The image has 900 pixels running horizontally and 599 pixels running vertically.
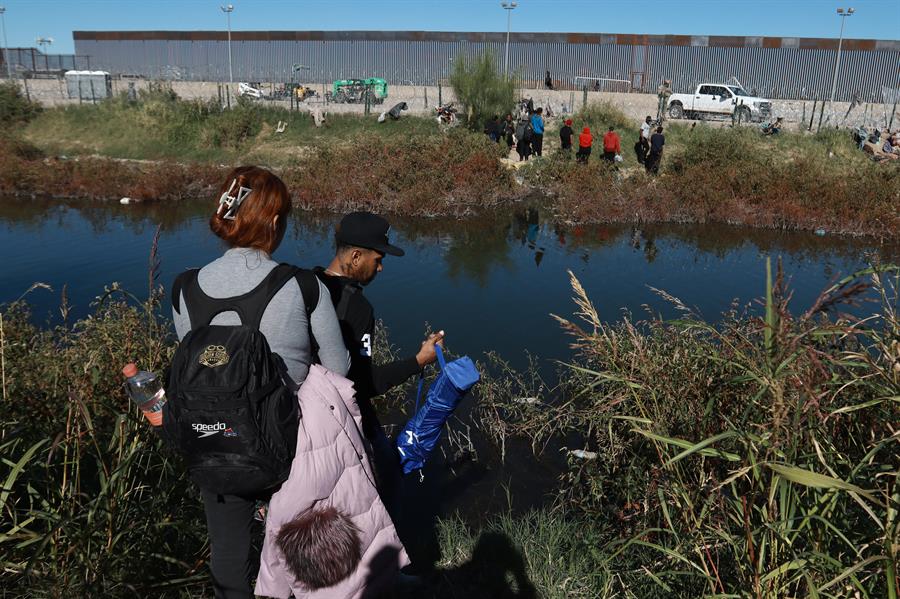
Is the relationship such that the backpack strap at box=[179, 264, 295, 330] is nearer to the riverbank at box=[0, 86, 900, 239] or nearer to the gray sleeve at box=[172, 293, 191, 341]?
the gray sleeve at box=[172, 293, 191, 341]

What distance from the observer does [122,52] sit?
46.4 metres

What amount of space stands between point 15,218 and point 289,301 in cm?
1729

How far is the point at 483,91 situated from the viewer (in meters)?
25.6

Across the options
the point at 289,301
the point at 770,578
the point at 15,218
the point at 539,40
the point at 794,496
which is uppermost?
the point at 539,40

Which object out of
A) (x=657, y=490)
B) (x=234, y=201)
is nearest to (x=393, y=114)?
(x=657, y=490)

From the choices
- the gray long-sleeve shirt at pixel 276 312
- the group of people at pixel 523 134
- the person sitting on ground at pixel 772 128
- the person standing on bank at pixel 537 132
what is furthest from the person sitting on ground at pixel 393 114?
the gray long-sleeve shirt at pixel 276 312

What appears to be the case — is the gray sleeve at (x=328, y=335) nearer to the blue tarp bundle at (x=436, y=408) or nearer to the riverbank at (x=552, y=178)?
the blue tarp bundle at (x=436, y=408)

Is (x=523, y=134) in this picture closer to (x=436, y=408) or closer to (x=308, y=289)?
(x=436, y=408)

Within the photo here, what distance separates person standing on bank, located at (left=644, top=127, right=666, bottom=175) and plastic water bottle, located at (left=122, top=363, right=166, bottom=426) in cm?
1939

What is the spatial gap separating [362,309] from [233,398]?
82 cm

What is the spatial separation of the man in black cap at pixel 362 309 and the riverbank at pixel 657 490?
Answer: 91 centimetres

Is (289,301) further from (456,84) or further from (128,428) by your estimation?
(456,84)

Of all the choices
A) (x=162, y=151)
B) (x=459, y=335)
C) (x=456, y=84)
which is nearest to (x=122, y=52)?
(x=162, y=151)

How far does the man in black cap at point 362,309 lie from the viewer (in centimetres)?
287
